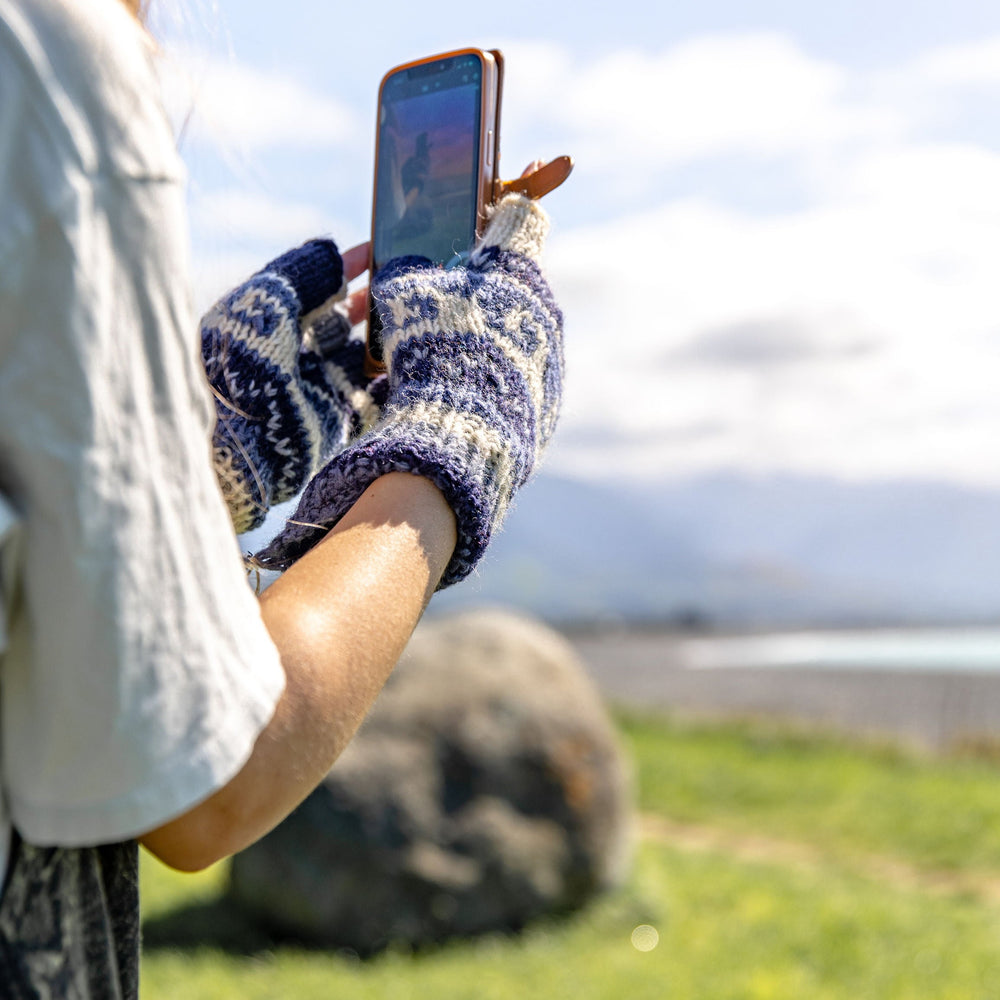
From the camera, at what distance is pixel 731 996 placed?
5.11 meters

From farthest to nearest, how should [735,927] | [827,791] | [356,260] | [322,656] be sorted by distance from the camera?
[827,791] < [735,927] < [356,260] < [322,656]

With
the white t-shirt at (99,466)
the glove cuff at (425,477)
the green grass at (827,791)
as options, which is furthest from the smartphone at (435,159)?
the green grass at (827,791)

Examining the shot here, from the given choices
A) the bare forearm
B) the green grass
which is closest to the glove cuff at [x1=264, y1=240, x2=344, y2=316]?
the bare forearm

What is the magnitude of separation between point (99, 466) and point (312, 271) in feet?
2.61

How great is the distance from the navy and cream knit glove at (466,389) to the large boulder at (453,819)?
4.58 meters

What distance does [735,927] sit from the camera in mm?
6156

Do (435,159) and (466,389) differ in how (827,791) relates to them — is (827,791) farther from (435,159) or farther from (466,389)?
(466,389)

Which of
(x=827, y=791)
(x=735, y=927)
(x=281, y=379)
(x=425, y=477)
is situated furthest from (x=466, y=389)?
(x=827, y=791)

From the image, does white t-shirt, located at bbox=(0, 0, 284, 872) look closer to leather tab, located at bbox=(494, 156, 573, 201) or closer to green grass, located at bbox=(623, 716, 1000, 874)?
leather tab, located at bbox=(494, 156, 573, 201)

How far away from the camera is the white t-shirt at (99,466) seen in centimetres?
74

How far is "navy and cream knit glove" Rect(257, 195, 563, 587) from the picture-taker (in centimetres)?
109

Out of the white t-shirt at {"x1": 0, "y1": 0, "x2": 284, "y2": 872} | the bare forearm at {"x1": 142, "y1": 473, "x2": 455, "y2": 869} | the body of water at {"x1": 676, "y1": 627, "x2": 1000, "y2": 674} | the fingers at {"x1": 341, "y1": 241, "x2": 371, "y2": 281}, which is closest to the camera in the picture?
the white t-shirt at {"x1": 0, "y1": 0, "x2": 284, "y2": 872}

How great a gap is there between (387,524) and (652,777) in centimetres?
975

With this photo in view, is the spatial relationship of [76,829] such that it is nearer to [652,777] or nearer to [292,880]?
[292,880]
